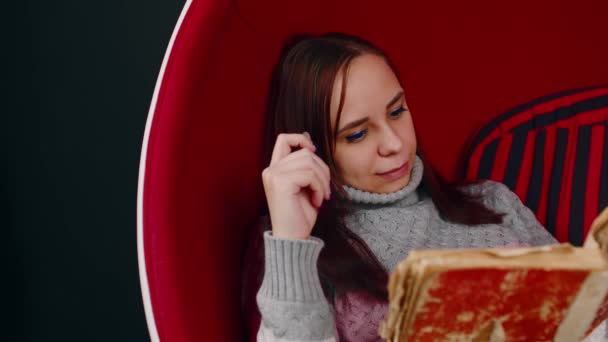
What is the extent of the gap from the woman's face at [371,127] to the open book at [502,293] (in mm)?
324

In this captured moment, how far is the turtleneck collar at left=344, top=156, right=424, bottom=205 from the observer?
0.81 metres

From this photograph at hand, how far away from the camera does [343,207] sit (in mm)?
814

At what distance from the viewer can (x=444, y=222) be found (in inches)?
35.4

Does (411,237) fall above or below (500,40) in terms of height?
below

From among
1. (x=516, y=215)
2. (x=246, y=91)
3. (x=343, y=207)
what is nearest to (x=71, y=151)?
(x=246, y=91)

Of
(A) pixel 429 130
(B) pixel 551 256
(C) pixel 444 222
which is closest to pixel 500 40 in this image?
(A) pixel 429 130

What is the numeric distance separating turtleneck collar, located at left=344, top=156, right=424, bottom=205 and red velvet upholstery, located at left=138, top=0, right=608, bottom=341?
0.14 meters

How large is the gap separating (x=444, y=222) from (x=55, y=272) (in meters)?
0.68

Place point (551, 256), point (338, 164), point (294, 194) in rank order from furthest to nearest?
1. point (338, 164)
2. point (294, 194)
3. point (551, 256)

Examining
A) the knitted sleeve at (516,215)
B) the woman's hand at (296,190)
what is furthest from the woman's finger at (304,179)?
the knitted sleeve at (516,215)

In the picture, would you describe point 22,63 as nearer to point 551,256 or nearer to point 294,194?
point 294,194

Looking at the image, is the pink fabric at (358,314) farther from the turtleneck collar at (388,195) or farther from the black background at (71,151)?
the black background at (71,151)

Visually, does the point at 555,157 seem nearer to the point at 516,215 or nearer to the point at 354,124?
the point at 516,215

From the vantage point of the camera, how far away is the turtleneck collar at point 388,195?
813mm
